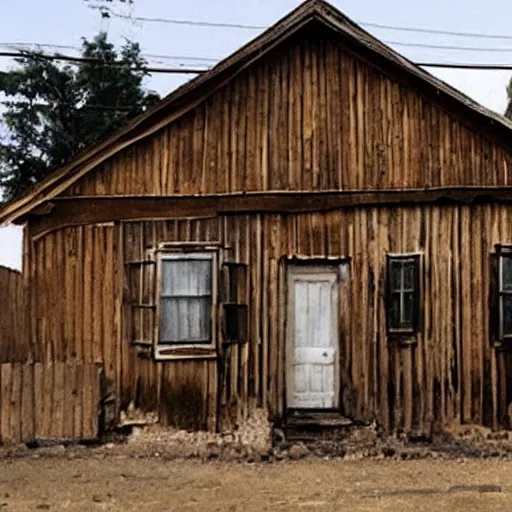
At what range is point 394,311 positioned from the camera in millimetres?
12898

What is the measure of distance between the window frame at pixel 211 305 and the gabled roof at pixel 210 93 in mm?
1563

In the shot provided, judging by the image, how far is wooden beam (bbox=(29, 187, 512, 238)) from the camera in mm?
12906

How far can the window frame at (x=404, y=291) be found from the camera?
506 inches

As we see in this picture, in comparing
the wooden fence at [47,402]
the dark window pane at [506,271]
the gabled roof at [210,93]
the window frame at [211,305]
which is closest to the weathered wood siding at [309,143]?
the gabled roof at [210,93]

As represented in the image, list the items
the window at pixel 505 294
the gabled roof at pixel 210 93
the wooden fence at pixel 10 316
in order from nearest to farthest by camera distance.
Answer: the gabled roof at pixel 210 93, the window at pixel 505 294, the wooden fence at pixel 10 316

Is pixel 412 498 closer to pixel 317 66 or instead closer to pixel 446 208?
pixel 446 208

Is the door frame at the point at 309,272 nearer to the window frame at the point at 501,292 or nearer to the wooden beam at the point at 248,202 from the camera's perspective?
the wooden beam at the point at 248,202

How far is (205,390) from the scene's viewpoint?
12.9 meters

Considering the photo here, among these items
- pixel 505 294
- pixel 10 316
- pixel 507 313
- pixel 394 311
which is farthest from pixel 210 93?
pixel 10 316

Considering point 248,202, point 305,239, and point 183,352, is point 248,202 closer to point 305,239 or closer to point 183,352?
point 305,239

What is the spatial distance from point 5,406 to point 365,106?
6.42 m

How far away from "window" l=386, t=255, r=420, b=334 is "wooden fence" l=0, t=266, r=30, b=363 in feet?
23.6

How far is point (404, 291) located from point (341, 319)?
0.95 metres

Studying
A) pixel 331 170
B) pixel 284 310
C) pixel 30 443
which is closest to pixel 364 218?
pixel 331 170
